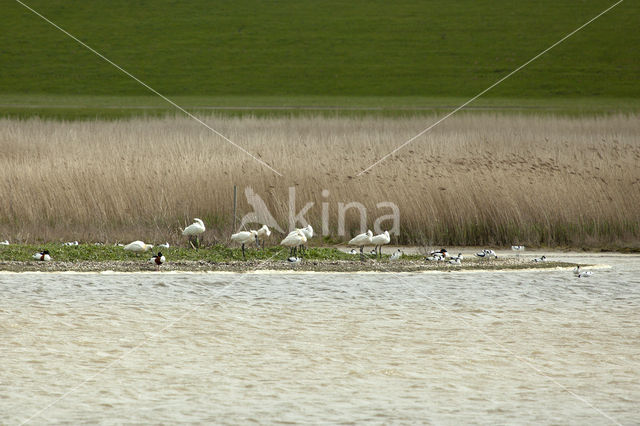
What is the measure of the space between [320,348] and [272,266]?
4069 mm

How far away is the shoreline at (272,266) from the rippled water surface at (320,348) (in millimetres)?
365

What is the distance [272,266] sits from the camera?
11883 mm

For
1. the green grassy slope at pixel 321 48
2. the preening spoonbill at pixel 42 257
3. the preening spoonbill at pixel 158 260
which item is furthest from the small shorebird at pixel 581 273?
the green grassy slope at pixel 321 48

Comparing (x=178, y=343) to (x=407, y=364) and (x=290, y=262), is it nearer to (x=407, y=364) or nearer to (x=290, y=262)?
(x=407, y=364)

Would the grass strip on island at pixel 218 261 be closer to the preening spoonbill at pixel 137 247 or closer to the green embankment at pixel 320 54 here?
the preening spoonbill at pixel 137 247

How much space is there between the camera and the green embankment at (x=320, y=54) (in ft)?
203

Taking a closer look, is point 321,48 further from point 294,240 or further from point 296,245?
point 294,240

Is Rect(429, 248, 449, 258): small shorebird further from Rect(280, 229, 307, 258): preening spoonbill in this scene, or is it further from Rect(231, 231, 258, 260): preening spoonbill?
Rect(231, 231, 258, 260): preening spoonbill

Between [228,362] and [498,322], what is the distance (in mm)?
2682

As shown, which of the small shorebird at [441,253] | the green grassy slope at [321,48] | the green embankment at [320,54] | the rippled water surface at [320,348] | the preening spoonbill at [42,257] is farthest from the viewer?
the green grassy slope at [321,48]

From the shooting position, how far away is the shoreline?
11.6m

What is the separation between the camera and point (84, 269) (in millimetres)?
11531

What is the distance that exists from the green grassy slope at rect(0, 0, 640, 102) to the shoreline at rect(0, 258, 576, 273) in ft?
168

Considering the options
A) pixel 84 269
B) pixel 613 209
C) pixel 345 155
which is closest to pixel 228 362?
pixel 84 269
